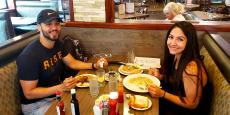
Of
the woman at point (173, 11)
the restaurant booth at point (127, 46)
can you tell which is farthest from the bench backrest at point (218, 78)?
the woman at point (173, 11)

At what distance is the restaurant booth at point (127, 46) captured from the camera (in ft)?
4.99

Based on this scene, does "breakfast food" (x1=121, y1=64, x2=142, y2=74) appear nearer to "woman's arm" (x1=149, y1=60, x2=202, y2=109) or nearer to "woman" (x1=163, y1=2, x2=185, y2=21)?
"woman's arm" (x1=149, y1=60, x2=202, y2=109)

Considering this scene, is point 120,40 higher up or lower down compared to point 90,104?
higher up

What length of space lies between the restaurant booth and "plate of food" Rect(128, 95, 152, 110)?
3 centimetres

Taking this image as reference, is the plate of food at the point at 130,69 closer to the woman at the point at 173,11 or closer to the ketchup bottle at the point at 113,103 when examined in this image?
the ketchup bottle at the point at 113,103

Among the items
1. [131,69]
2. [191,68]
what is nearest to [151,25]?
[131,69]

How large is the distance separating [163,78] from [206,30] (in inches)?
33.7

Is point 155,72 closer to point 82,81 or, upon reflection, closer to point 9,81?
point 82,81

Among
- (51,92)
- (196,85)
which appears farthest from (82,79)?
(196,85)

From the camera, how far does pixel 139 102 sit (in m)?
1.47

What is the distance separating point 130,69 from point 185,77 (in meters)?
0.62

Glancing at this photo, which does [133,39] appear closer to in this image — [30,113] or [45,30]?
[45,30]

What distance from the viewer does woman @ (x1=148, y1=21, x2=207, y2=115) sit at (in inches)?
62.1

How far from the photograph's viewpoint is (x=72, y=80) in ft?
5.54
